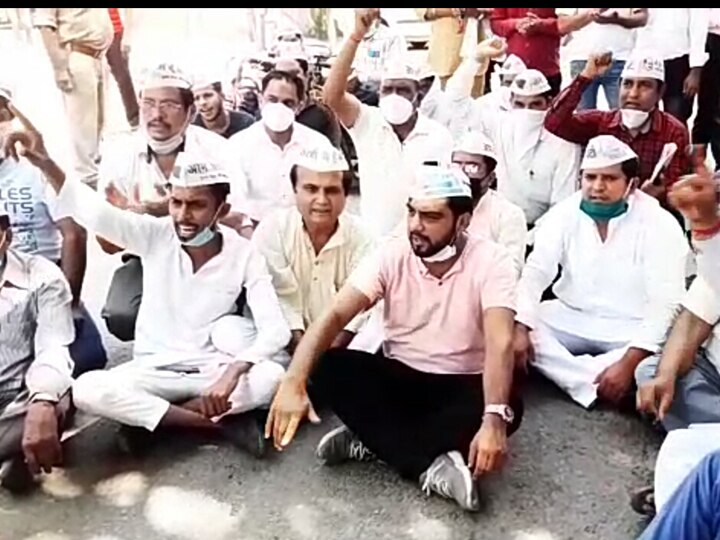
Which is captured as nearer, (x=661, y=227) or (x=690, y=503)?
(x=690, y=503)

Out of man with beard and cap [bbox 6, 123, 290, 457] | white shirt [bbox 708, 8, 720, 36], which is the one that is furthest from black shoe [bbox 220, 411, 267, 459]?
white shirt [bbox 708, 8, 720, 36]

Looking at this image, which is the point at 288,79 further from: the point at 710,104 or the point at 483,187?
the point at 710,104

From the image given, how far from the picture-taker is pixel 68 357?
6.00 ft

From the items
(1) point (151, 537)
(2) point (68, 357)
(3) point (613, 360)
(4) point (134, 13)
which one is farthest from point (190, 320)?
(3) point (613, 360)

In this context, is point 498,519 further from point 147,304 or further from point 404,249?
point 147,304

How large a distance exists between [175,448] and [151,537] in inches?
5.9

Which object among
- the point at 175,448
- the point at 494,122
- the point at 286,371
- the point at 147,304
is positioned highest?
the point at 494,122

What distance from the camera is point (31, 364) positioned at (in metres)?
1.83

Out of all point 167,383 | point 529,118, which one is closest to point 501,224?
point 529,118

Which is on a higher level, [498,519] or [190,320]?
[190,320]

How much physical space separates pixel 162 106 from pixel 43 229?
288mm

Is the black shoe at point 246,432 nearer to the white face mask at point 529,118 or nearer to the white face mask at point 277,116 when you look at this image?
the white face mask at point 277,116

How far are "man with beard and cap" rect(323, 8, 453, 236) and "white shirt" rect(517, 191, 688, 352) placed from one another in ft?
0.76
